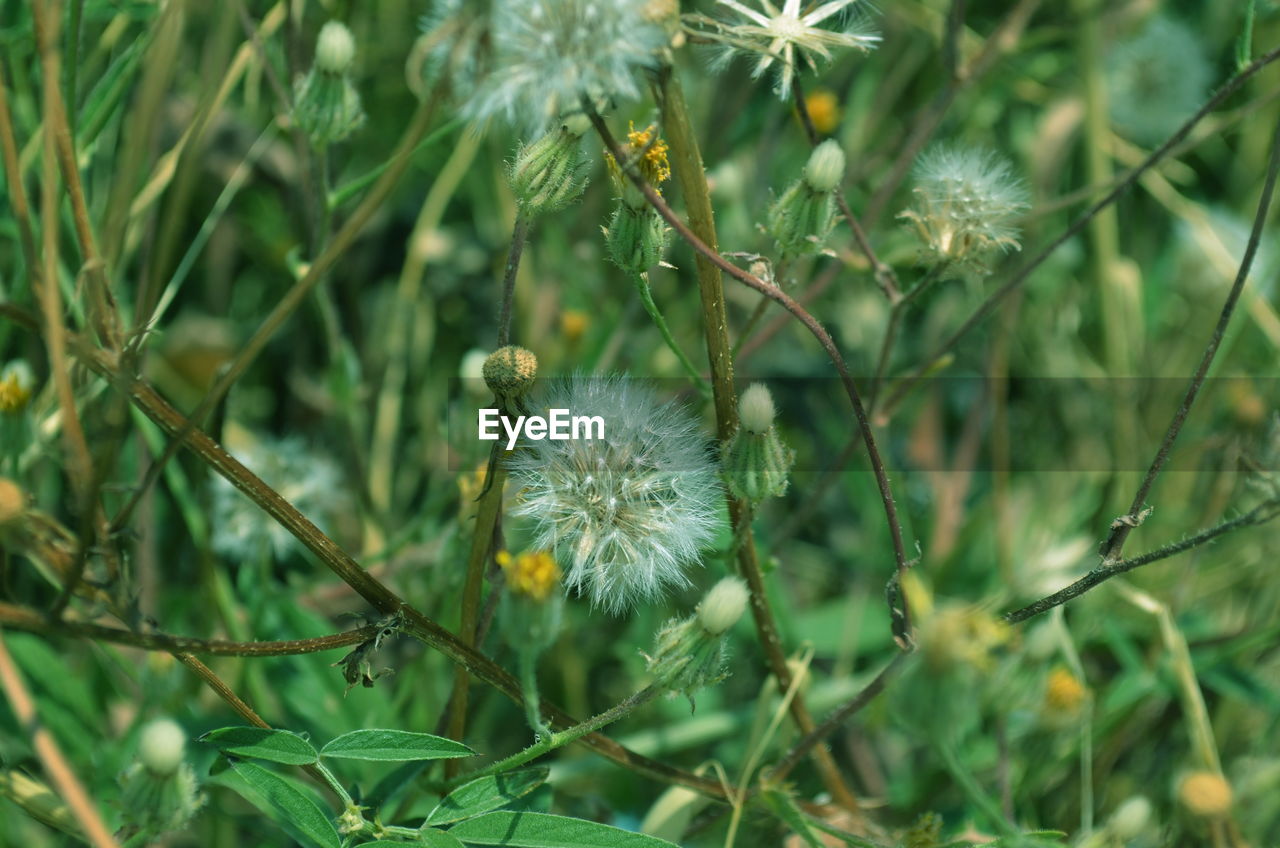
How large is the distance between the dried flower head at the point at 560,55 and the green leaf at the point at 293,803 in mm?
620

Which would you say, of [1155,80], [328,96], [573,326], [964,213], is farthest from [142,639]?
[1155,80]

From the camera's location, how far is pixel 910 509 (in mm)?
2076

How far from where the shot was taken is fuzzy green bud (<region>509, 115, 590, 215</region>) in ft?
3.18

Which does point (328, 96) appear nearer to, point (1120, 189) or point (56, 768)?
point (56, 768)

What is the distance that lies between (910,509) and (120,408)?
4.99 feet

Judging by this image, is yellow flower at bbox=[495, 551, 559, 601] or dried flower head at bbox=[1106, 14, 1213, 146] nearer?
yellow flower at bbox=[495, 551, 559, 601]

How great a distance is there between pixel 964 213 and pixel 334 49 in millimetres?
720

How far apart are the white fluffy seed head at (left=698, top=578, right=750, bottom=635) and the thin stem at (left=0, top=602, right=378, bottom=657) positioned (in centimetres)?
32

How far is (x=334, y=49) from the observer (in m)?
1.19

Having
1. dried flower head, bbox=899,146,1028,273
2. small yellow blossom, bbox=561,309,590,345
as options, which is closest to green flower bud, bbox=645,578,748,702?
dried flower head, bbox=899,146,1028,273

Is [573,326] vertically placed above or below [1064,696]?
above

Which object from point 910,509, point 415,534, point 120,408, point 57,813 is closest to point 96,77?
point 415,534

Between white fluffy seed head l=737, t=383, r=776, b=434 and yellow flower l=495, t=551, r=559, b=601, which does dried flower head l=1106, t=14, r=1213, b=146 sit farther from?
yellow flower l=495, t=551, r=559, b=601

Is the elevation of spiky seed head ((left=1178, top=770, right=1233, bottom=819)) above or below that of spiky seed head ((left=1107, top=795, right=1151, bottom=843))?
above
